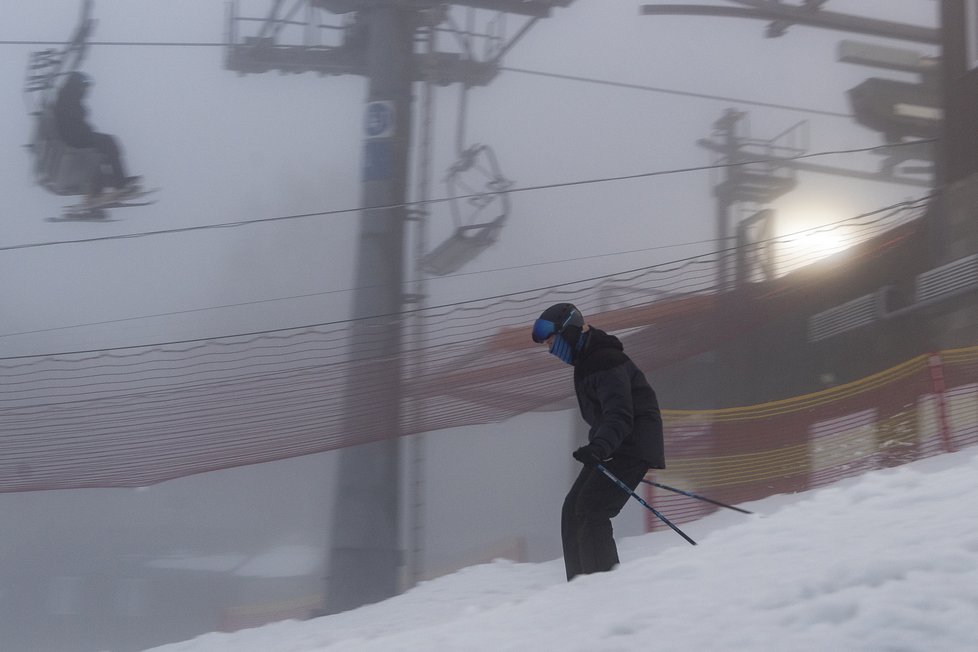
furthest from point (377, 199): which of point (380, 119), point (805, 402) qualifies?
point (805, 402)

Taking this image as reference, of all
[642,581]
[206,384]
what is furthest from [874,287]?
[642,581]

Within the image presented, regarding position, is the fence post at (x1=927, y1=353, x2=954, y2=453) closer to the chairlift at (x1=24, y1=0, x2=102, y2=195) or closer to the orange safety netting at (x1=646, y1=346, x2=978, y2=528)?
the orange safety netting at (x1=646, y1=346, x2=978, y2=528)

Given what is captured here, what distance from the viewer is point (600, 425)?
3.43 metres

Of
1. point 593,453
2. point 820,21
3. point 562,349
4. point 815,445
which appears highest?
point 820,21

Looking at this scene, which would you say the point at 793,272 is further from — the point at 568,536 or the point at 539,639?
the point at 539,639

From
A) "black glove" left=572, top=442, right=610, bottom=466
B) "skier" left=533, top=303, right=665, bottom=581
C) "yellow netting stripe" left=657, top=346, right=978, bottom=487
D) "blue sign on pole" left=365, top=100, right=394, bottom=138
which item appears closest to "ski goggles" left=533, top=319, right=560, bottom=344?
"skier" left=533, top=303, right=665, bottom=581

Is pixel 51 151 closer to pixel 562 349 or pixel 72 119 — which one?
pixel 72 119

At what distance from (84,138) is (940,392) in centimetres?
1010

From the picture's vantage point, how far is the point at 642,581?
308cm

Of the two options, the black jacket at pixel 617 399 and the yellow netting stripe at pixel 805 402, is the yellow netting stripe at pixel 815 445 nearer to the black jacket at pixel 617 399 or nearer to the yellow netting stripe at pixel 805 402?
the yellow netting stripe at pixel 805 402

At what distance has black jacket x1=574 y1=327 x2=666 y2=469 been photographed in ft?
11.2

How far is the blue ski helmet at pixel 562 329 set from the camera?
11.8 ft

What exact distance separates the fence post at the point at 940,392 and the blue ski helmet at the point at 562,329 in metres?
3.97

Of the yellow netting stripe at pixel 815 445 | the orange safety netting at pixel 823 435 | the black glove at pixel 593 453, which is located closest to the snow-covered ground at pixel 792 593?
the black glove at pixel 593 453
